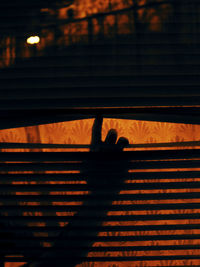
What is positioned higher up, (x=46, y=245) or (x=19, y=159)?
(x=19, y=159)

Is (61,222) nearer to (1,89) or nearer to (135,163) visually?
(135,163)

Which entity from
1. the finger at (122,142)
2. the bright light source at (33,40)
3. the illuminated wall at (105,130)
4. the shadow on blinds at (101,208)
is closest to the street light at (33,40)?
the bright light source at (33,40)

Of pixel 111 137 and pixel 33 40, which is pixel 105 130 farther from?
pixel 33 40

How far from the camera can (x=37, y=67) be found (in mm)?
Result: 1926

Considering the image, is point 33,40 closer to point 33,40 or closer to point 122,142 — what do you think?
point 33,40

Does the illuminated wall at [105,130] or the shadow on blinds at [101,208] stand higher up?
the illuminated wall at [105,130]

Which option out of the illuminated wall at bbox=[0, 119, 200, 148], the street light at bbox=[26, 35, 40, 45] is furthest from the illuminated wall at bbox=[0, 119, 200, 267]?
the street light at bbox=[26, 35, 40, 45]

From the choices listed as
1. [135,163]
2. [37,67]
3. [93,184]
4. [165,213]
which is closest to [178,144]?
[135,163]

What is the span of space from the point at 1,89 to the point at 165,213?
123cm

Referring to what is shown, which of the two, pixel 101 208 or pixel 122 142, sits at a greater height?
pixel 122 142

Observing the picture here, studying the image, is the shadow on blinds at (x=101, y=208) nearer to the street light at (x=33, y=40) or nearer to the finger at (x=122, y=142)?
the finger at (x=122, y=142)

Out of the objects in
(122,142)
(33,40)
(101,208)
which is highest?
(33,40)

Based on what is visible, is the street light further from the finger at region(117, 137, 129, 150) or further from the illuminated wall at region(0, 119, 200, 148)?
the finger at region(117, 137, 129, 150)

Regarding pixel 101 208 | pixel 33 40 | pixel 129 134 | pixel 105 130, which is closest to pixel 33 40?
pixel 33 40
